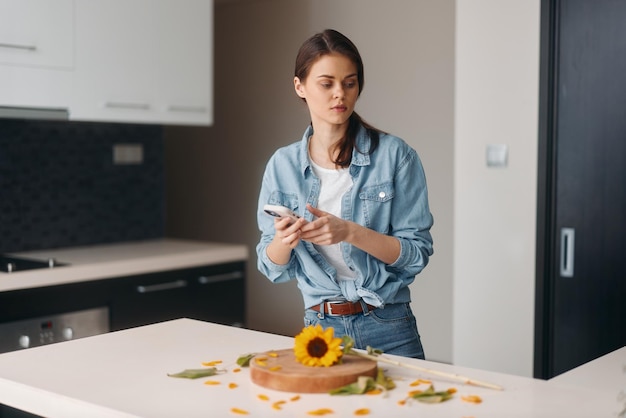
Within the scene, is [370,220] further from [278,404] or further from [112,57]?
[112,57]

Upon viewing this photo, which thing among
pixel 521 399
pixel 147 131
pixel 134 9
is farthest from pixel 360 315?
pixel 147 131

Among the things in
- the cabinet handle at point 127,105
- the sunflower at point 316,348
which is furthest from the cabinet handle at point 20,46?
the sunflower at point 316,348

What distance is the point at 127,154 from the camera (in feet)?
14.0

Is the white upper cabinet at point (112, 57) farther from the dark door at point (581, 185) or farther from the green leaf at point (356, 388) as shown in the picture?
the green leaf at point (356, 388)

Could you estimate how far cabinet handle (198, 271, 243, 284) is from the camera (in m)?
3.84

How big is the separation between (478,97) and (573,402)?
7.69 ft

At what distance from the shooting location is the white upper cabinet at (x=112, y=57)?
3281 millimetres

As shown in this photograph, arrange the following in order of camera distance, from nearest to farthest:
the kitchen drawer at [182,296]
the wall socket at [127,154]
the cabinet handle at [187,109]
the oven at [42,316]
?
the oven at [42,316]
the kitchen drawer at [182,296]
the cabinet handle at [187,109]
the wall socket at [127,154]

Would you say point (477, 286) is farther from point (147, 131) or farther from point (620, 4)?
point (147, 131)

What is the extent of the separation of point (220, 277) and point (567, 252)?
157 cm

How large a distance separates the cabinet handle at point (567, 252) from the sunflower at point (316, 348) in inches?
82.1

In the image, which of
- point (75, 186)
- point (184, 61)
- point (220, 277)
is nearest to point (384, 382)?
point (220, 277)

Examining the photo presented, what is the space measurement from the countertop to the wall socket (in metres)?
0.42

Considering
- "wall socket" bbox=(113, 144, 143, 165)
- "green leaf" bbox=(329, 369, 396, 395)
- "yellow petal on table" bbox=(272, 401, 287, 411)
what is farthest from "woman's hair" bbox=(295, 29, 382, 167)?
"wall socket" bbox=(113, 144, 143, 165)
